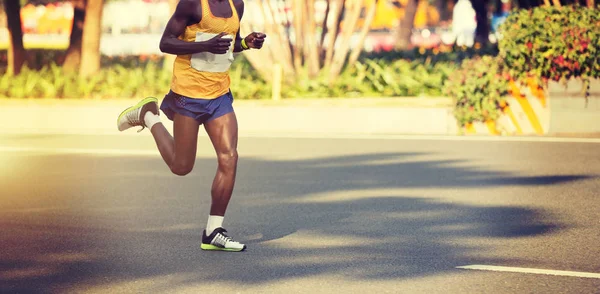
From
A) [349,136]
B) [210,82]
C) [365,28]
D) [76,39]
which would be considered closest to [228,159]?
[210,82]

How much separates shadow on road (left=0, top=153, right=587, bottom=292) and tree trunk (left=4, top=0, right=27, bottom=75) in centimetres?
1377

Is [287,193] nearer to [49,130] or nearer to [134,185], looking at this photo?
[134,185]

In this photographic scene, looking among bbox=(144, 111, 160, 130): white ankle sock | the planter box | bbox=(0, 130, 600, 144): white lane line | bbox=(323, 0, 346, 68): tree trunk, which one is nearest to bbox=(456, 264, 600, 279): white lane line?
bbox=(144, 111, 160, 130): white ankle sock

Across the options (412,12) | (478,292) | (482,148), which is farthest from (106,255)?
(412,12)

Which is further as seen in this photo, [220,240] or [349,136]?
[349,136]

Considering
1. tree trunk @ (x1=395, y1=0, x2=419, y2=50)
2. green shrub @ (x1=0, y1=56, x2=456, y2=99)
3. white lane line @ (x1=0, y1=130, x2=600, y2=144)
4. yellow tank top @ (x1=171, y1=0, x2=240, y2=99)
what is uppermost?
yellow tank top @ (x1=171, y1=0, x2=240, y2=99)

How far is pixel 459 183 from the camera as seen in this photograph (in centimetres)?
1148

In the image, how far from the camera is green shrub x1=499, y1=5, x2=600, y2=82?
1596 centimetres

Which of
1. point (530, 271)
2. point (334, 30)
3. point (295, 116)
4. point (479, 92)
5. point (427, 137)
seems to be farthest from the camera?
point (334, 30)

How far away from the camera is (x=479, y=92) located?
630 inches

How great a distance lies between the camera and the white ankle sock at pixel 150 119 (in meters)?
8.81

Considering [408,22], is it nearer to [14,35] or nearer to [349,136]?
[14,35]

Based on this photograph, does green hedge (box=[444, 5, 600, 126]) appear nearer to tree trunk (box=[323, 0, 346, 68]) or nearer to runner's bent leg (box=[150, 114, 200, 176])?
tree trunk (box=[323, 0, 346, 68])

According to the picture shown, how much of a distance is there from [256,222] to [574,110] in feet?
25.9
